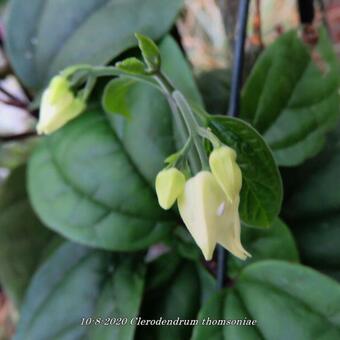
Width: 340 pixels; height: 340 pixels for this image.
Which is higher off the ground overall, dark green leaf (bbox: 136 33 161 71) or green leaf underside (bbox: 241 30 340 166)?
dark green leaf (bbox: 136 33 161 71)

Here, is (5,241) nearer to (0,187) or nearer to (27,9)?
(0,187)

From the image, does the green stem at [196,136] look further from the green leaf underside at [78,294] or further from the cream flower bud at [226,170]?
the green leaf underside at [78,294]

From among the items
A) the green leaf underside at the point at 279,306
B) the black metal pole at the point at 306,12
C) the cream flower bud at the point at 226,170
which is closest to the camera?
the cream flower bud at the point at 226,170

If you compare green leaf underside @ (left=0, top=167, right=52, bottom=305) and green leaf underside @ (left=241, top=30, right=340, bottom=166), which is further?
green leaf underside @ (left=0, top=167, right=52, bottom=305)

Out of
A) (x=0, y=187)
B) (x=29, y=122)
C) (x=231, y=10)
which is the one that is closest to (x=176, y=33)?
(x=231, y=10)

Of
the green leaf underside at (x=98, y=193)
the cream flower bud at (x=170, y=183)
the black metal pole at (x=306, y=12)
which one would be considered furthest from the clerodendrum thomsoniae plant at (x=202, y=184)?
the black metal pole at (x=306, y=12)

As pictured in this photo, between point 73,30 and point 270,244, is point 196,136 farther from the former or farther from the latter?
point 73,30

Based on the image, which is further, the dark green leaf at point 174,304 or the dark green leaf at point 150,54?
the dark green leaf at point 174,304

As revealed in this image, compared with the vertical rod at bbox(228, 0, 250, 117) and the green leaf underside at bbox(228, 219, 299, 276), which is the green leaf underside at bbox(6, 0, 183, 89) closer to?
the vertical rod at bbox(228, 0, 250, 117)

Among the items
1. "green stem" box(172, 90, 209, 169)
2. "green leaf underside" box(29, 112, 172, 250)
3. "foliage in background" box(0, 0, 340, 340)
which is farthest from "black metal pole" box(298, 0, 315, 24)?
"green stem" box(172, 90, 209, 169)
